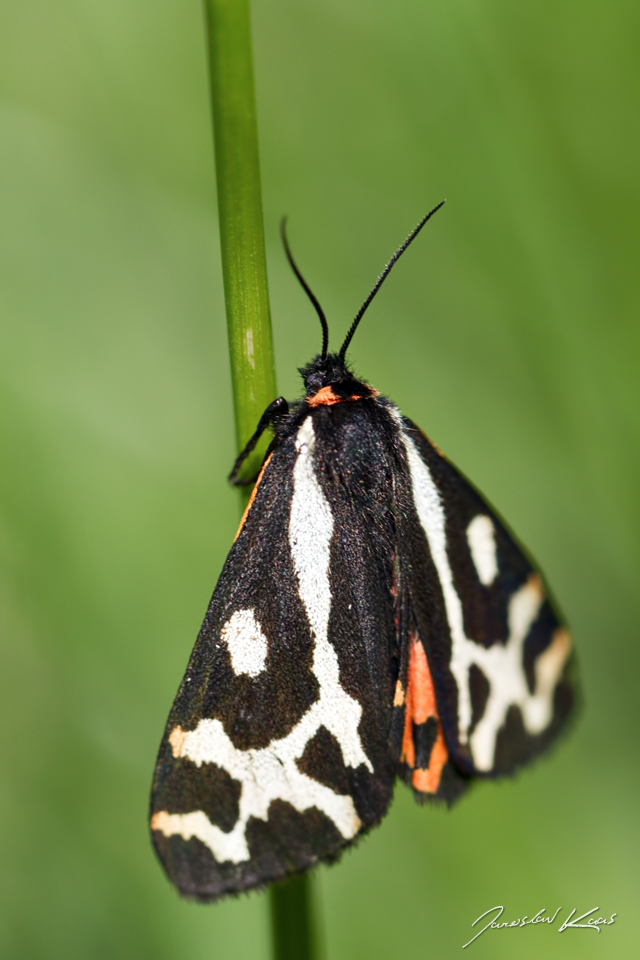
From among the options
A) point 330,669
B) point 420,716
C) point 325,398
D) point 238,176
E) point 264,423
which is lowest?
point 420,716

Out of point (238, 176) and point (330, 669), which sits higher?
point (238, 176)

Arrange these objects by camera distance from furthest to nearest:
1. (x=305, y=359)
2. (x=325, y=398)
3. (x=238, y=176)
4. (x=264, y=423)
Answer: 1. (x=305, y=359)
2. (x=325, y=398)
3. (x=264, y=423)
4. (x=238, y=176)

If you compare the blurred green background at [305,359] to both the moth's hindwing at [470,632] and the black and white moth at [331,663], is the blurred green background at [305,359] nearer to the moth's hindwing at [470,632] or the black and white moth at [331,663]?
the moth's hindwing at [470,632]

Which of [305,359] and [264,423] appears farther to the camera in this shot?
[305,359]

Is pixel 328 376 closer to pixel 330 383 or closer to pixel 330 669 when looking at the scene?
pixel 330 383

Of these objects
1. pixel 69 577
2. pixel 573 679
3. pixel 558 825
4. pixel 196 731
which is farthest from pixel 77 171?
pixel 558 825
